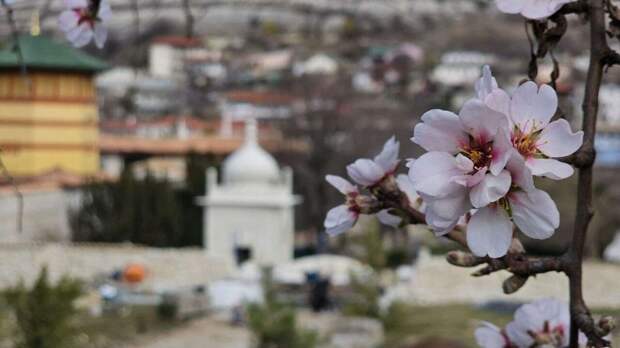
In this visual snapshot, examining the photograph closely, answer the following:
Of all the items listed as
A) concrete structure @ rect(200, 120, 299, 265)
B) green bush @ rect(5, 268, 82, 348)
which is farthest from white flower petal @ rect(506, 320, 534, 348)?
concrete structure @ rect(200, 120, 299, 265)

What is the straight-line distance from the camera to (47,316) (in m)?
9.52

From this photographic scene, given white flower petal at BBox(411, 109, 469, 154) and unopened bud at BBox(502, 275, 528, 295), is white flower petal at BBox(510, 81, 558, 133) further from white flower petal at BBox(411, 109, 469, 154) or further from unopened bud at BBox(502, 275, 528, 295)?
unopened bud at BBox(502, 275, 528, 295)

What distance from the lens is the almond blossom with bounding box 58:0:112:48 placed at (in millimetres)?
1307

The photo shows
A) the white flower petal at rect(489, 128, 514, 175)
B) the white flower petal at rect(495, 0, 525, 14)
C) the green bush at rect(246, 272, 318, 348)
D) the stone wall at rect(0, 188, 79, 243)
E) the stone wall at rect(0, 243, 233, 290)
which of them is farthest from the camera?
the stone wall at rect(0, 188, 79, 243)

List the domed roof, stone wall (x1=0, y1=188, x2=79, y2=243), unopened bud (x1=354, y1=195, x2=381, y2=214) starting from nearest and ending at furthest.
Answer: unopened bud (x1=354, y1=195, x2=381, y2=214)
the domed roof
stone wall (x1=0, y1=188, x2=79, y2=243)

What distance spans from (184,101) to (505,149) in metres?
40.7

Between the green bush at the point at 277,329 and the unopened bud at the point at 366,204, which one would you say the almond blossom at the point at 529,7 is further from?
the green bush at the point at 277,329

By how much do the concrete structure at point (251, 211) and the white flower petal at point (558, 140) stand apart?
17815mm

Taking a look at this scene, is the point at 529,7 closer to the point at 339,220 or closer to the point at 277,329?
the point at 339,220

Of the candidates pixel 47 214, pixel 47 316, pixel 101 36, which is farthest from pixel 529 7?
pixel 47 214

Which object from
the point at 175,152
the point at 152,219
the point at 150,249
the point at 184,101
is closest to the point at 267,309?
the point at 150,249

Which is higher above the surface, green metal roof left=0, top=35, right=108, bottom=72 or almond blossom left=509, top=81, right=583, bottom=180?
almond blossom left=509, top=81, right=583, bottom=180

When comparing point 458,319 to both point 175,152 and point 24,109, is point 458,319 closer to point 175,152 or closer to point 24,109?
point 24,109

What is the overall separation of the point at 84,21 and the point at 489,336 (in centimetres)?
61
